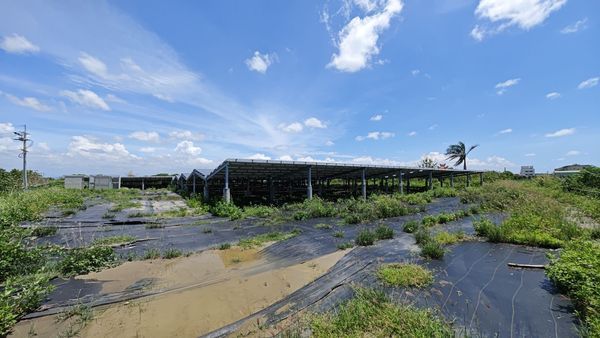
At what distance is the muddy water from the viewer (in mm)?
4242

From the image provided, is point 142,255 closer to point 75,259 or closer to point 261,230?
point 75,259

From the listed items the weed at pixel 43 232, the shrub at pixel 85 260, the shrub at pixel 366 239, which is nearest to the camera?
the shrub at pixel 85 260

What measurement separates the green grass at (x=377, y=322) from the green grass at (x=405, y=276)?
3.43ft

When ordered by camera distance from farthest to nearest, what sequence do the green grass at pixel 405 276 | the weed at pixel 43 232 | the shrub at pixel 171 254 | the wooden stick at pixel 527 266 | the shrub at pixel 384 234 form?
1. the weed at pixel 43 232
2. the shrub at pixel 384 234
3. the shrub at pixel 171 254
4. the wooden stick at pixel 527 266
5. the green grass at pixel 405 276

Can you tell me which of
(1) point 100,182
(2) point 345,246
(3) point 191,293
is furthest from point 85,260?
(1) point 100,182

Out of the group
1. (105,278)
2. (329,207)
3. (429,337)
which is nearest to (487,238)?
(429,337)

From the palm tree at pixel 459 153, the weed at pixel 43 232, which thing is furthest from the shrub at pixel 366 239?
the palm tree at pixel 459 153

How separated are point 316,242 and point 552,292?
622cm

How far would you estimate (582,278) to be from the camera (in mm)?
4078

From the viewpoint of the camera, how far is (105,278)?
6.31 m

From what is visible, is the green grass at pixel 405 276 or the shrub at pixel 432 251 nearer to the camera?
the green grass at pixel 405 276

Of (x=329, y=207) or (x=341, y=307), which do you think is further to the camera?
(x=329, y=207)

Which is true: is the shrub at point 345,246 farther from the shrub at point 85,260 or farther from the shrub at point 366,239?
the shrub at point 85,260

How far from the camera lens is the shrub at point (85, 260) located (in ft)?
20.9
